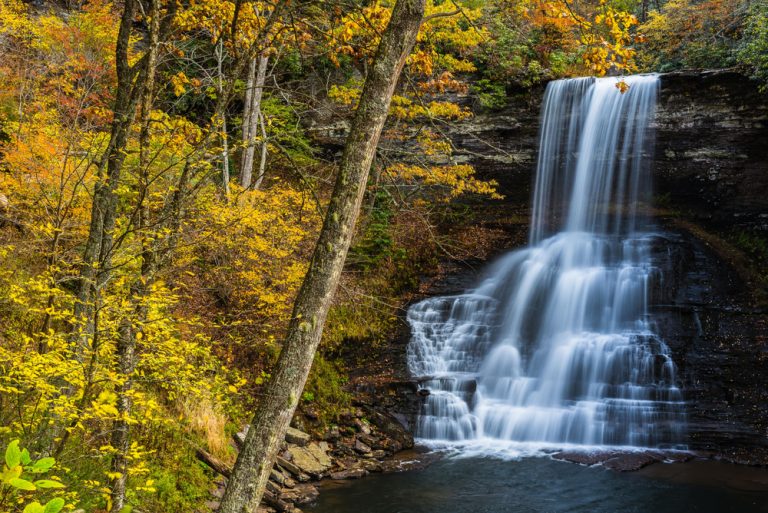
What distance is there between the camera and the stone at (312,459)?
9062 mm

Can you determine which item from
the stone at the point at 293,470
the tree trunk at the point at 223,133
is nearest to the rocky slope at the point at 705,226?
the stone at the point at 293,470

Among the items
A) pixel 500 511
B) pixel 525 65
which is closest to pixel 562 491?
pixel 500 511

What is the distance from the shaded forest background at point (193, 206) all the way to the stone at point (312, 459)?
1.12 m

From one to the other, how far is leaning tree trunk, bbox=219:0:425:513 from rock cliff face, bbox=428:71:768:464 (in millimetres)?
8667

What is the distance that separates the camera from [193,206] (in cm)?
733

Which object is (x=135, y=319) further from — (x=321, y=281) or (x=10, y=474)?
(x=10, y=474)

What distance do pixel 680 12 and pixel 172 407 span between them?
62.7ft

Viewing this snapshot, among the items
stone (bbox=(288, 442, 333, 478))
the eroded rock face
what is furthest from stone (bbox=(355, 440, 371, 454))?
the eroded rock face

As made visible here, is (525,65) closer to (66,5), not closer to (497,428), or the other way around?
(497,428)

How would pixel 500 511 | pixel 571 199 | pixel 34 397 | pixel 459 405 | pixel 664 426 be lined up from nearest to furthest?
pixel 34 397 → pixel 500 511 → pixel 664 426 → pixel 459 405 → pixel 571 199

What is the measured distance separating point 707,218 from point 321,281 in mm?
15417

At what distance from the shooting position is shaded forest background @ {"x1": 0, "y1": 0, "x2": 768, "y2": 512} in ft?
15.0

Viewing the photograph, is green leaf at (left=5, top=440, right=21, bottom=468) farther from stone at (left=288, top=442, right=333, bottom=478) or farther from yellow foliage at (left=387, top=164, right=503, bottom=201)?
yellow foliage at (left=387, top=164, right=503, bottom=201)

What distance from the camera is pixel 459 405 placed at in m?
11.7
